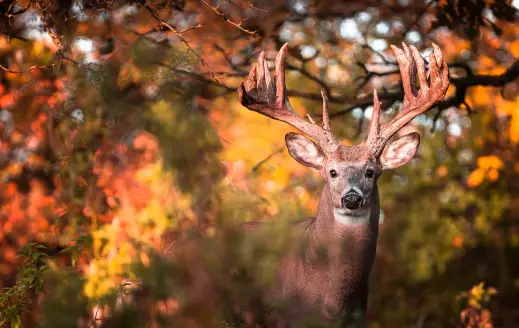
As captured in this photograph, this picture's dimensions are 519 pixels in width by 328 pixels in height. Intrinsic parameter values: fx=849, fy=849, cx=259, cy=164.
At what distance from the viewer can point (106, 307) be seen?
2.38 meters

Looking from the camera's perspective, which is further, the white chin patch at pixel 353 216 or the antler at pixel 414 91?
the antler at pixel 414 91

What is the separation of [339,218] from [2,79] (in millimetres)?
6072

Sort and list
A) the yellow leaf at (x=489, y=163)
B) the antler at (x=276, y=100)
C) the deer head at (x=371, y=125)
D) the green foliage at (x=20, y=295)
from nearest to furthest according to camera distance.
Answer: the green foliage at (x=20, y=295), the deer head at (x=371, y=125), the antler at (x=276, y=100), the yellow leaf at (x=489, y=163)

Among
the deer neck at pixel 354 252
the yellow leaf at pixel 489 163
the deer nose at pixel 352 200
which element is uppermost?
the deer nose at pixel 352 200

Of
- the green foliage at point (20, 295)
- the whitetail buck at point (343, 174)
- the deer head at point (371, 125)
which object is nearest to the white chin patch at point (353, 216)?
the whitetail buck at point (343, 174)

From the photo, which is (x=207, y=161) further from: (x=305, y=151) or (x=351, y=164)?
(x=305, y=151)

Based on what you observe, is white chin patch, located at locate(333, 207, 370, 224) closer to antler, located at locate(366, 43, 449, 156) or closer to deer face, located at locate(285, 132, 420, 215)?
deer face, located at locate(285, 132, 420, 215)

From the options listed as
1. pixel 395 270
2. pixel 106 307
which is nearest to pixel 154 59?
pixel 106 307

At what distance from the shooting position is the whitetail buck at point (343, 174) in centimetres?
596

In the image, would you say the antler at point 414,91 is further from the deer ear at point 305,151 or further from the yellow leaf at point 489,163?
the yellow leaf at point 489,163

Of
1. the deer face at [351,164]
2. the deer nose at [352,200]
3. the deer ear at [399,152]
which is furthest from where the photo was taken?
the deer ear at [399,152]

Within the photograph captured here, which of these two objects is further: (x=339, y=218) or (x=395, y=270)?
(x=395, y=270)

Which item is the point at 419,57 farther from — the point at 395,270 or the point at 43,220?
the point at 395,270

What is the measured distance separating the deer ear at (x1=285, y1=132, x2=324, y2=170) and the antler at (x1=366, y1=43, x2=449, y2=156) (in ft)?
1.46
